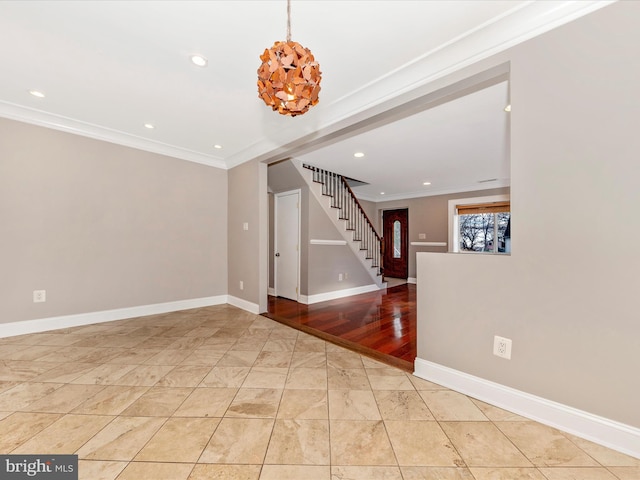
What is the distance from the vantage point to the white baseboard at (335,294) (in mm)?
4658

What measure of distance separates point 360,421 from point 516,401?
3.35 feet

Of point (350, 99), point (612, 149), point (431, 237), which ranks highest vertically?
point (350, 99)

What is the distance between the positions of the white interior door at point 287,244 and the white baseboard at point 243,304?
1017mm

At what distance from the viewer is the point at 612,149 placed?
1.36 meters

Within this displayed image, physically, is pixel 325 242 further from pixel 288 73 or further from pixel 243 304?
pixel 288 73

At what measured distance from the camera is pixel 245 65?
2076 millimetres

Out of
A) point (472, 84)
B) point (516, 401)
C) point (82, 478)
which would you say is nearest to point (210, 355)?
point (82, 478)

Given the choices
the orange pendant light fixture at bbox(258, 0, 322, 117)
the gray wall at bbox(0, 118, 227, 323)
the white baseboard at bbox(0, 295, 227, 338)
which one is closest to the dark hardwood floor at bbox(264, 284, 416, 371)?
the white baseboard at bbox(0, 295, 227, 338)

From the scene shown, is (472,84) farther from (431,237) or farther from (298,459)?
(431,237)

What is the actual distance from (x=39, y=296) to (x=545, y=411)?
494 centimetres

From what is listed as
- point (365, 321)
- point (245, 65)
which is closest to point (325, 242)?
point (365, 321)

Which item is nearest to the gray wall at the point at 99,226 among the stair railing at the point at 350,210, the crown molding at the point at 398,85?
the crown molding at the point at 398,85

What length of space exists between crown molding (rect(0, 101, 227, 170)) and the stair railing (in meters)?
1.93

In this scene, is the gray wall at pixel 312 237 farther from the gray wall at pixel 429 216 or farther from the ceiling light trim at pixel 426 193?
the gray wall at pixel 429 216
